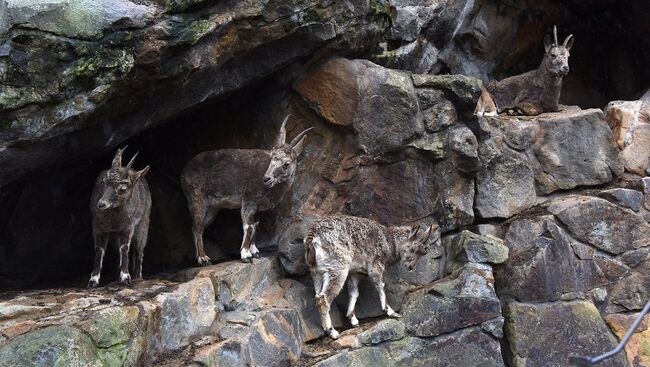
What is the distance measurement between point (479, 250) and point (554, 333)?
131 centimetres

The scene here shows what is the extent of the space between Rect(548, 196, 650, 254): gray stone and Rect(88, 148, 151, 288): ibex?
5.35m

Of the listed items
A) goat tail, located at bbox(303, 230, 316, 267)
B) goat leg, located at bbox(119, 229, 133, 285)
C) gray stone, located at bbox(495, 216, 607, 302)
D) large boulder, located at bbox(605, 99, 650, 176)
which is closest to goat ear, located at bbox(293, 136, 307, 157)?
goat tail, located at bbox(303, 230, 316, 267)

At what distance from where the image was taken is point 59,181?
962 centimetres

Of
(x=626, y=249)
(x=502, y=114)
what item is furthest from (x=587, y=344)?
(x=502, y=114)

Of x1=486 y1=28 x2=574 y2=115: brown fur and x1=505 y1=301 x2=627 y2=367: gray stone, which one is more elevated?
x1=486 y1=28 x2=574 y2=115: brown fur

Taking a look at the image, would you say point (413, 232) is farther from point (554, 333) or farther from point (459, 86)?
point (459, 86)

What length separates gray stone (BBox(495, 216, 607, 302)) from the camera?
9.06 m

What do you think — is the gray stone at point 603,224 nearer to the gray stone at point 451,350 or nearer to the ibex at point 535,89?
the ibex at point 535,89

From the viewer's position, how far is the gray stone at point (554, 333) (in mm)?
8672

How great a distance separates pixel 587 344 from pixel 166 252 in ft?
18.0

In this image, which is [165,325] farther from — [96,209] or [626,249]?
[626,249]

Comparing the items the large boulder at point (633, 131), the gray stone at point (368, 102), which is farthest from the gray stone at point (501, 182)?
the large boulder at point (633, 131)

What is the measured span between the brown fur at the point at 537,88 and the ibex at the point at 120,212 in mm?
5847

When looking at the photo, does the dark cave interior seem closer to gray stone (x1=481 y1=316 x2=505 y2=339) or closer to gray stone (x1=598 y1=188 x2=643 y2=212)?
gray stone (x1=481 y1=316 x2=505 y2=339)
